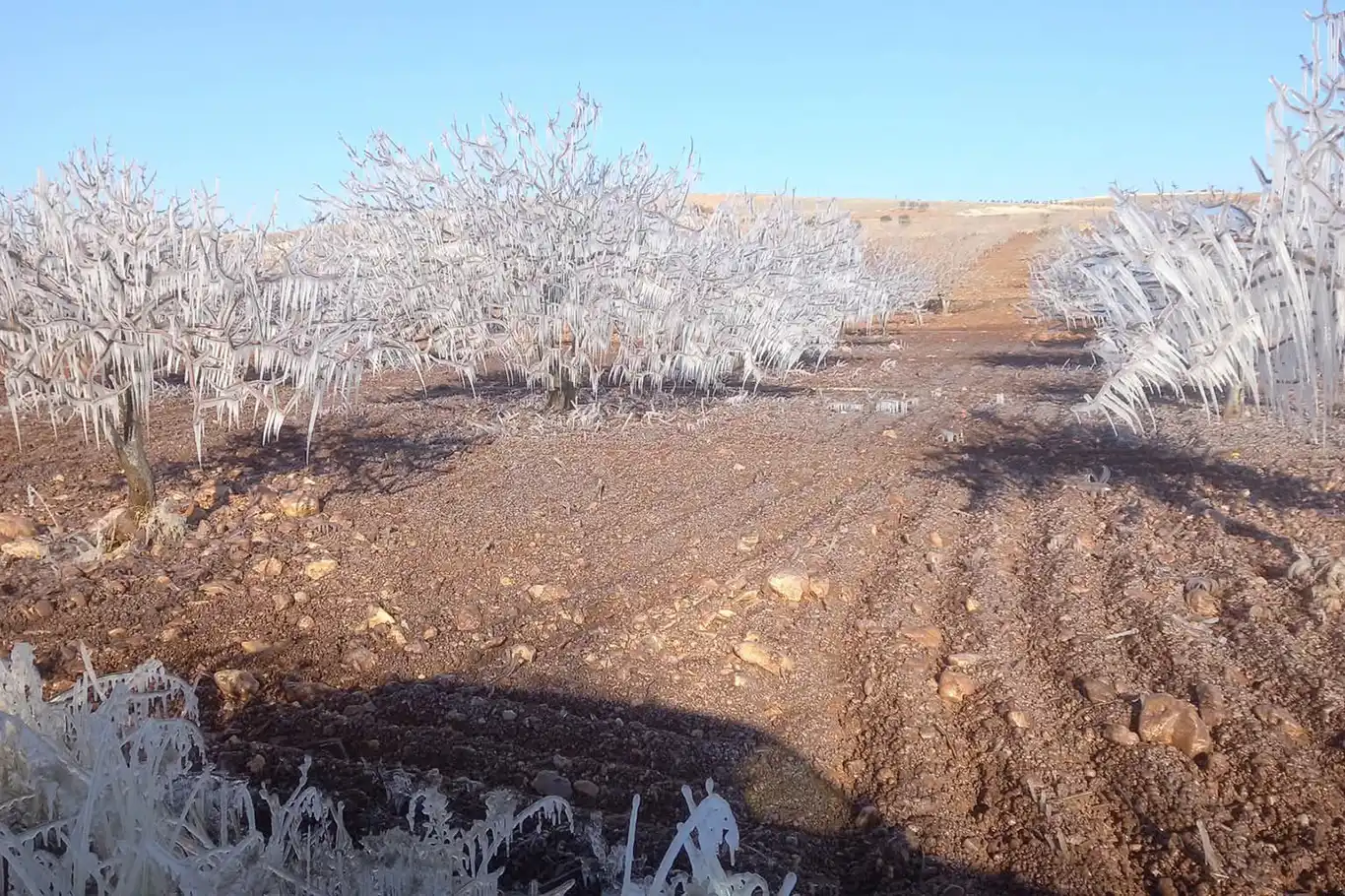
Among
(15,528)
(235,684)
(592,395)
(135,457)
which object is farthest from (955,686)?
(592,395)

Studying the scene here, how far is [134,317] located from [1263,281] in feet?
15.9

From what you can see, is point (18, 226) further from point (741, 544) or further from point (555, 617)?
point (741, 544)

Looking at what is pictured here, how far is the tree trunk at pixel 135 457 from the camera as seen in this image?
4816mm

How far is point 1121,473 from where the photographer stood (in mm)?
6191

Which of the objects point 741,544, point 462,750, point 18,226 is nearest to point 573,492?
point 741,544

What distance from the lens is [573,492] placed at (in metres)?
5.94

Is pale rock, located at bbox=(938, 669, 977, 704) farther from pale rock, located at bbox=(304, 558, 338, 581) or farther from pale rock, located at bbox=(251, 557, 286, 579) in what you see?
pale rock, located at bbox=(251, 557, 286, 579)

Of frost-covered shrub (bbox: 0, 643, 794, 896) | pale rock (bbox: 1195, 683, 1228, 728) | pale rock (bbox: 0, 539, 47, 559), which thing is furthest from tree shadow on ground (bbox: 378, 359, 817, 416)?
frost-covered shrub (bbox: 0, 643, 794, 896)

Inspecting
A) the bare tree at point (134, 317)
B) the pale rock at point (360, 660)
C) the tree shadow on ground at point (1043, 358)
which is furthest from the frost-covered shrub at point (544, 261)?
the tree shadow on ground at point (1043, 358)

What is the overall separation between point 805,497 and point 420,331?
402 cm

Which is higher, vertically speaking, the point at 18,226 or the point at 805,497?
the point at 18,226

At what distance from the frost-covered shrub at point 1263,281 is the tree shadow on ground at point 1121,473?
1.20 m

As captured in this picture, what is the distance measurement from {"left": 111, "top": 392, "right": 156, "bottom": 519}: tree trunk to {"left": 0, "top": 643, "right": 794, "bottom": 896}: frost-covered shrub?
103 inches

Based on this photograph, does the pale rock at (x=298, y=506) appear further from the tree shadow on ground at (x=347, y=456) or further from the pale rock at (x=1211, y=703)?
the pale rock at (x=1211, y=703)
